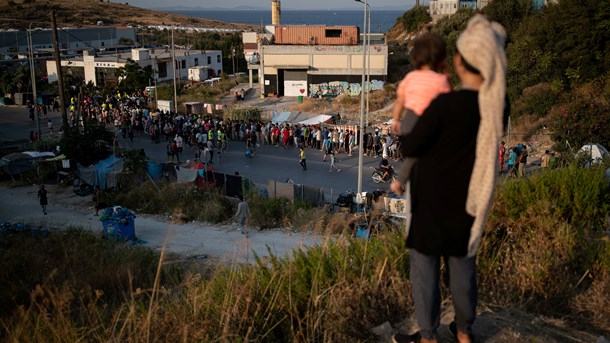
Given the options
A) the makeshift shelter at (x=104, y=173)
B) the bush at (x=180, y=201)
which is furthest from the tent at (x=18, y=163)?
the bush at (x=180, y=201)

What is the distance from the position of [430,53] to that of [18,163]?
2576 cm

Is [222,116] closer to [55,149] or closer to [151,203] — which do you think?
[55,149]

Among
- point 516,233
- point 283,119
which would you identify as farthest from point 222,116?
point 516,233

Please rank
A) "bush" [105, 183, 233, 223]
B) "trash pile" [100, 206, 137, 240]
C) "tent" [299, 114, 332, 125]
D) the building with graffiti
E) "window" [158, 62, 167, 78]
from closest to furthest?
1. "trash pile" [100, 206, 137, 240]
2. "bush" [105, 183, 233, 223]
3. "tent" [299, 114, 332, 125]
4. the building with graffiti
5. "window" [158, 62, 167, 78]

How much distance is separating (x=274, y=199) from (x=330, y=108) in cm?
2298

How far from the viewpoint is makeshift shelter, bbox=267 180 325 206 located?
60.8ft

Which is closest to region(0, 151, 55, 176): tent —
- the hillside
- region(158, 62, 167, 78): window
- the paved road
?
the paved road

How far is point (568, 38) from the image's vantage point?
107ft

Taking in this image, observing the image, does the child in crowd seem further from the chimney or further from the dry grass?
the chimney

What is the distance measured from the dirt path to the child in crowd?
30.6 feet

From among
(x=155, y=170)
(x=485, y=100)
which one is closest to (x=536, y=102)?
(x=155, y=170)

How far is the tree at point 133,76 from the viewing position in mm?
47469

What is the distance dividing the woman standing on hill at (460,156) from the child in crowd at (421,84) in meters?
0.08

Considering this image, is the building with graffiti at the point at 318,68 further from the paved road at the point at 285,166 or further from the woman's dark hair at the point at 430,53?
the woman's dark hair at the point at 430,53
